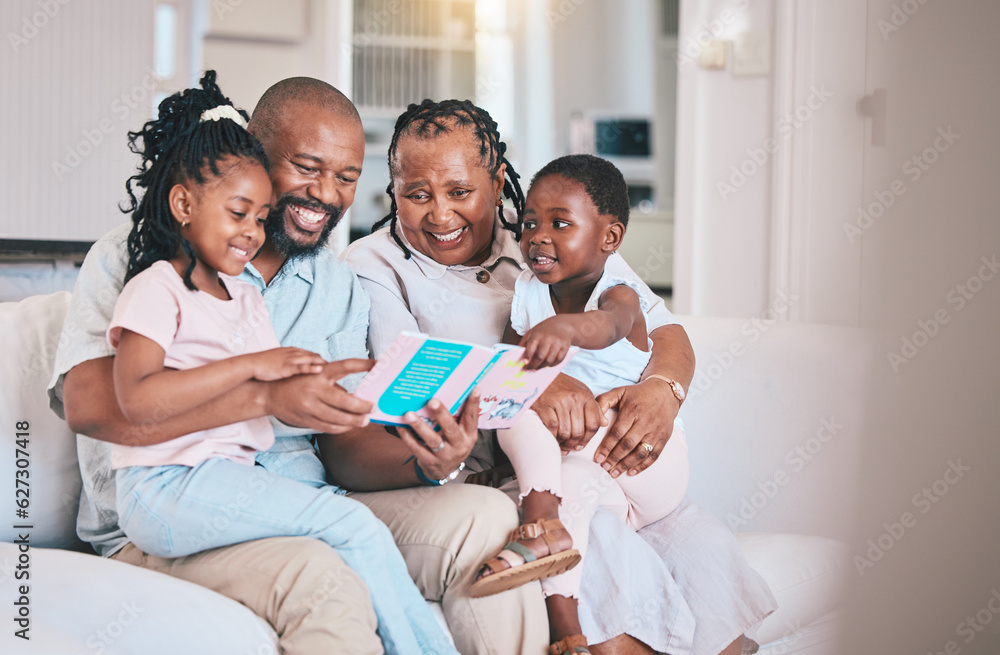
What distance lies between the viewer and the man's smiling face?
4.63 ft

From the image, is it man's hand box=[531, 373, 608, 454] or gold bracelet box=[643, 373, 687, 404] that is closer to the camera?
man's hand box=[531, 373, 608, 454]

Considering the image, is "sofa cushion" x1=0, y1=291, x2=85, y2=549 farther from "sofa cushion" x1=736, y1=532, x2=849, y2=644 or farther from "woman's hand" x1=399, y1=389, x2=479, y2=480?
"sofa cushion" x1=736, y1=532, x2=849, y2=644

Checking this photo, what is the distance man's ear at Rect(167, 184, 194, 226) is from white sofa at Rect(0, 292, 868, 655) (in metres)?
0.44

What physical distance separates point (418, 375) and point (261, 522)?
27 cm

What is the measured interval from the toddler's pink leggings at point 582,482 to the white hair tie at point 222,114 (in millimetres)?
642

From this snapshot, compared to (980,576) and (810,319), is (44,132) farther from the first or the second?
(980,576)

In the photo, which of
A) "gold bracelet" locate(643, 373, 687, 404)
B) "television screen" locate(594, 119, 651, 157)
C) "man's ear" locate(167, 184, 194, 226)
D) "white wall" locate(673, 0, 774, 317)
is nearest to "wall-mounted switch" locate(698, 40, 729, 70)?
"white wall" locate(673, 0, 774, 317)

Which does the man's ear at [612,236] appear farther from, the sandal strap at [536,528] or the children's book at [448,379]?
the sandal strap at [536,528]

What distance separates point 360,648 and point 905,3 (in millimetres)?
873

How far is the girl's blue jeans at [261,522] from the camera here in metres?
1.04

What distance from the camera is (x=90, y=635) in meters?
1.03

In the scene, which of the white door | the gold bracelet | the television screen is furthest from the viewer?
the television screen

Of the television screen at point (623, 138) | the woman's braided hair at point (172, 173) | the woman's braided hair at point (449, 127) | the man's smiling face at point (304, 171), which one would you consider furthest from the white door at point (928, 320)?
the television screen at point (623, 138)

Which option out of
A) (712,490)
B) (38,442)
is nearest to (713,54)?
(712,490)
